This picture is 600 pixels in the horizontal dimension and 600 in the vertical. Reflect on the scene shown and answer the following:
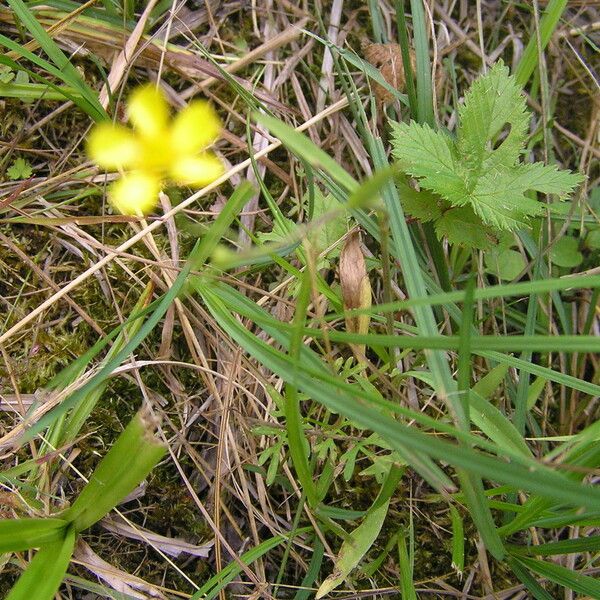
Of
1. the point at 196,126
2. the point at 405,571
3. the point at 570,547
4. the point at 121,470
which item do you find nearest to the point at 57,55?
the point at 196,126

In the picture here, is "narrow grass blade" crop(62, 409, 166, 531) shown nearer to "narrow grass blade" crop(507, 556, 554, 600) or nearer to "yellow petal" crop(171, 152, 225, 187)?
"yellow petal" crop(171, 152, 225, 187)

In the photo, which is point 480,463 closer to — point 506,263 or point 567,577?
point 567,577

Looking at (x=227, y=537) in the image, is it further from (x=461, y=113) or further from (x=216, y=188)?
(x=461, y=113)

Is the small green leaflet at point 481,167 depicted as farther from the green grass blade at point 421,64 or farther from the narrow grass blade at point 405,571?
the narrow grass blade at point 405,571

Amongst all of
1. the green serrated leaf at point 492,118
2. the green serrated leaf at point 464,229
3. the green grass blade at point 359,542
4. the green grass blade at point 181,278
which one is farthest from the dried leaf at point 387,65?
the green grass blade at point 359,542

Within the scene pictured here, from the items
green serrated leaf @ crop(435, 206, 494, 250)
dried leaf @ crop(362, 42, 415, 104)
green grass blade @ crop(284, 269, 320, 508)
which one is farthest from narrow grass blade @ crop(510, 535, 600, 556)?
dried leaf @ crop(362, 42, 415, 104)

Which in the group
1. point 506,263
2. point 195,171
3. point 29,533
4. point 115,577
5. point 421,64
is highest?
point 421,64
